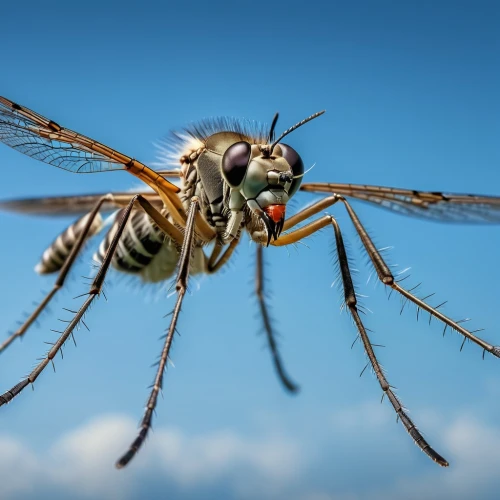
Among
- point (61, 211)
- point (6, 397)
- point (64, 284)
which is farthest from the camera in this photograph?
point (61, 211)

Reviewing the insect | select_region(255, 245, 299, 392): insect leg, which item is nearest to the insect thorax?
the insect

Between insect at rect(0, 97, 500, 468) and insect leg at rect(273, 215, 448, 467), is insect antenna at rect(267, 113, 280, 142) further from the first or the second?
insect leg at rect(273, 215, 448, 467)

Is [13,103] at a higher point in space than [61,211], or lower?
higher

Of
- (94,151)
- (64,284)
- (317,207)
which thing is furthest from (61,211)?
(317,207)

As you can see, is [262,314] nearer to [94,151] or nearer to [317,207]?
[317,207]

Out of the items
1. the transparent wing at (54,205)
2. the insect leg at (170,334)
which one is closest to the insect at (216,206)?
the insect leg at (170,334)

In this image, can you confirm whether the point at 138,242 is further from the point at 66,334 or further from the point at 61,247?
the point at 66,334

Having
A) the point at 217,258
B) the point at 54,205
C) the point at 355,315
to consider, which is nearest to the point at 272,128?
the point at 217,258

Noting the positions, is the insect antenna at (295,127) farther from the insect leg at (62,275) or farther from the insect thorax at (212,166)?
the insect leg at (62,275)
